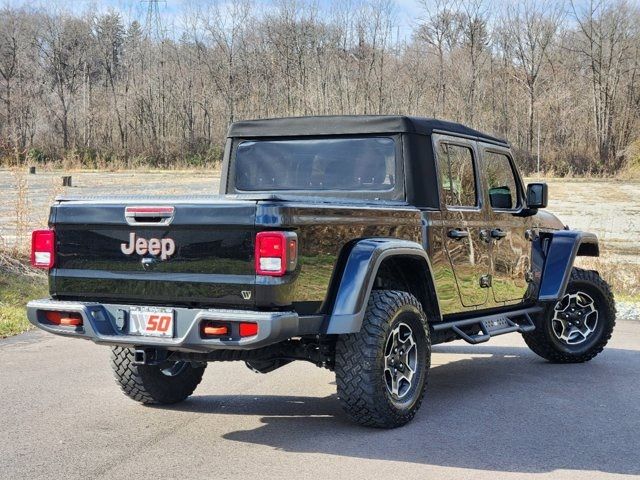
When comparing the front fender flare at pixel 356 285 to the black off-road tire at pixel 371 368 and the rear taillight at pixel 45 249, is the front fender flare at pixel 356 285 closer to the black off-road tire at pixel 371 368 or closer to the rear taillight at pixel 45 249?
the black off-road tire at pixel 371 368

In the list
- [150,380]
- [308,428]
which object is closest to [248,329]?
[308,428]

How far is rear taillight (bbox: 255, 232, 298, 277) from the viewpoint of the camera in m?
5.26

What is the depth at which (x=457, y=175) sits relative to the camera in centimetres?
741

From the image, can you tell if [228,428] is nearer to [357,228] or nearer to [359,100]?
[357,228]

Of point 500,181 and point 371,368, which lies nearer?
point 371,368

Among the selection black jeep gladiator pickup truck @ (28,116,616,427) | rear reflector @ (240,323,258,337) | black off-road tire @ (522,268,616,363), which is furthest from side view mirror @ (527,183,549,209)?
rear reflector @ (240,323,258,337)

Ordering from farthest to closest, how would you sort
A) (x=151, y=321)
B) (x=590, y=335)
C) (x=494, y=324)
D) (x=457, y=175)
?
(x=590, y=335) < (x=494, y=324) < (x=457, y=175) < (x=151, y=321)

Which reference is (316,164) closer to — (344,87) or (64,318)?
(64,318)

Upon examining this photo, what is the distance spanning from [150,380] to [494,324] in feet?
9.11

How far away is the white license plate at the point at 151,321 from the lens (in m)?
5.49

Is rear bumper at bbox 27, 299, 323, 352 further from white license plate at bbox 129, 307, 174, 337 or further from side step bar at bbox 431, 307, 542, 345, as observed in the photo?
side step bar at bbox 431, 307, 542, 345

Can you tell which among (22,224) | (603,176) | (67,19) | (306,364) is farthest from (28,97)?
(306,364)

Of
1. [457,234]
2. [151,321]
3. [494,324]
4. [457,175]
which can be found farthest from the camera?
[494,324]

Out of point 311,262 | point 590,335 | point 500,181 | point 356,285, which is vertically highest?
point 500,181
